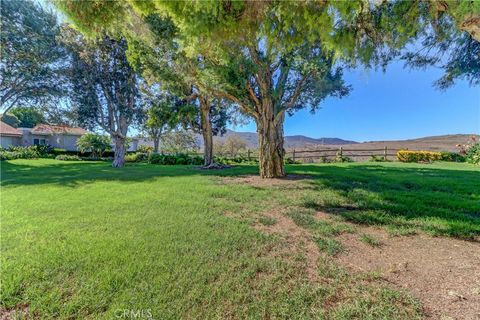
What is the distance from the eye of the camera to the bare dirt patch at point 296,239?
2.85 meters

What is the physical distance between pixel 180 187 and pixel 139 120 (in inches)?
528

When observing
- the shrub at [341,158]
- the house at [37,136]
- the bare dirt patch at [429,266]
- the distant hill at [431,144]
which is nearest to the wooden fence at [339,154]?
the shrub at [341,158]

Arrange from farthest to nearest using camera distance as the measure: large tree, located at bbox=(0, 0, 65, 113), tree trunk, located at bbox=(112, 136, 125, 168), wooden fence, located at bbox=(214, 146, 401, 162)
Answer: wooden fence, located at bbox=(214, 146, 401, 162) → tree trunk, located at bbox=(112, 136, 125, 168) → large tree, located at bbox=(0, 0, 65, 113)

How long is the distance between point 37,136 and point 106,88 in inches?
912

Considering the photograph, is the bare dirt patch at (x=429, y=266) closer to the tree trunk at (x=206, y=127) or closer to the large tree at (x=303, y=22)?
the large tree at (x=303, y=22)

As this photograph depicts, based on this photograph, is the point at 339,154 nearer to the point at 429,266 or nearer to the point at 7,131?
the point at 429,266

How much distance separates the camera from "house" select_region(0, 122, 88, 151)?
28.2m

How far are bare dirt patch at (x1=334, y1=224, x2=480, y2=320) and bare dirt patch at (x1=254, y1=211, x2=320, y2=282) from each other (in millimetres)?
356

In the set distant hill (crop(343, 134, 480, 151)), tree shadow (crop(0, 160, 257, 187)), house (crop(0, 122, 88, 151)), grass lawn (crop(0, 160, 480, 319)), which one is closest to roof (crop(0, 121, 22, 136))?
house (crop(0, 122, 88, 151))

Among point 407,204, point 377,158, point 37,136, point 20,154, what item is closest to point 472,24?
point 407,204

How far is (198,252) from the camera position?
312cm

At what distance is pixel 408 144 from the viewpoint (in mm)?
23516

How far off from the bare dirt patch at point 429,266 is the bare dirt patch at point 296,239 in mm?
356

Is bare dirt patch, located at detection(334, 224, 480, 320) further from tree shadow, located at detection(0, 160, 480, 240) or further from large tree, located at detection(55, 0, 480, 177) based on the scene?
large tree, located at detection(55, 0, 480, 177)
